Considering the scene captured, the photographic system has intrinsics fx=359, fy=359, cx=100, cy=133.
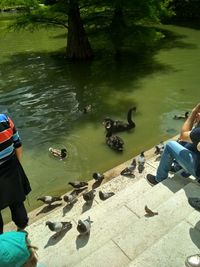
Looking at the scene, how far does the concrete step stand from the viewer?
3.60 meters

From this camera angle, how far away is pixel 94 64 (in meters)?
16.7

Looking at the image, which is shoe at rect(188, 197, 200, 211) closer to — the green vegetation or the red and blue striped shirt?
the red and blue striped shirt

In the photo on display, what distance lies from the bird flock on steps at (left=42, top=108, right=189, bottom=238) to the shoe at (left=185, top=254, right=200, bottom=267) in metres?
1.19

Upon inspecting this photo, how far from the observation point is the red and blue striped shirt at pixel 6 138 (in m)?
4.04

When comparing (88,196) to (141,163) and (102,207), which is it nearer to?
(102,207)

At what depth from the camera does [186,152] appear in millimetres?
5266

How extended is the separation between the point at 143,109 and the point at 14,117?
13.5 feet

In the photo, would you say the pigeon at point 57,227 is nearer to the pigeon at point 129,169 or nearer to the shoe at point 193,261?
the pigeon at point 129,169

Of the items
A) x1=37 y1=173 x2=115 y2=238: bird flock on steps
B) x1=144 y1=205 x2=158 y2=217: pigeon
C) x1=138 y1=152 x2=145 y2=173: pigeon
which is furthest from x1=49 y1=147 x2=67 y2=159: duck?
x1=144 y1=205 x2=158 y2=217: pigeon

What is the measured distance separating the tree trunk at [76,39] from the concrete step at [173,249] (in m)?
14.2

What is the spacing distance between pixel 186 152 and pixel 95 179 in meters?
2.51

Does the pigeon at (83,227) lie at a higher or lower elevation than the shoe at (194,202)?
lower

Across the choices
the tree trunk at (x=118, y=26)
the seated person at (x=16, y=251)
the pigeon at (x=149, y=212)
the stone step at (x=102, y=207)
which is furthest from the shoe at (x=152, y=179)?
the tree trunk at (x=118, y=26)

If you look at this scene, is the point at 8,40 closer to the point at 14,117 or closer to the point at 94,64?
the point at 94,64
